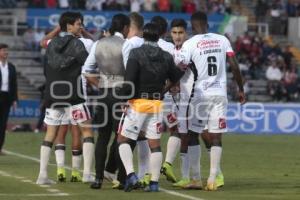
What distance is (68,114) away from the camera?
16.3m

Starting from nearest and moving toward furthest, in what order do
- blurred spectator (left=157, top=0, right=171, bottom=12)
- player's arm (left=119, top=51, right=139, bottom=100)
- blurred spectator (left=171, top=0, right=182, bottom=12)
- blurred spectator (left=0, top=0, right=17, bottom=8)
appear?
player's arm (left=119, top=51, right=139, bottom=100) < blurred spectator (left=0, top=0, right=17, bottom=8) < blurred spectator (left=157, top=0, right=171, bottom=12) < blurred spectator (left=171, top=0, right=182, bottom=12)

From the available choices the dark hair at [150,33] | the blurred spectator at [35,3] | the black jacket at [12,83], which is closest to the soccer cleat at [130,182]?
the dark hair at [150,33]

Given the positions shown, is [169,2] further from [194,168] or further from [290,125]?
[194,168]

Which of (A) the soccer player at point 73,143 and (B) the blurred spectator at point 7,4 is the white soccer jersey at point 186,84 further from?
(B) the blurred spectator at point 7,4

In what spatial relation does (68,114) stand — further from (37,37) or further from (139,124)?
(37,37)

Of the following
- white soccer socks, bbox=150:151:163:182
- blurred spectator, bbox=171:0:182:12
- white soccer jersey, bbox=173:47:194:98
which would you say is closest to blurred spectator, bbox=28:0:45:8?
blurred spectator, bbox=171:0:182:12

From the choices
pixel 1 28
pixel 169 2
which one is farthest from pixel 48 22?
pixel 169 2

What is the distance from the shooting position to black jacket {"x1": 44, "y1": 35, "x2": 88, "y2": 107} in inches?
634

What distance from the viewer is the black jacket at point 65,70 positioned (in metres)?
16.1

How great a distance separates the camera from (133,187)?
15297 mm

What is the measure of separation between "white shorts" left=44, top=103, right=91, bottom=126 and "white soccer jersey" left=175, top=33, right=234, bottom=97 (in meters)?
1.52

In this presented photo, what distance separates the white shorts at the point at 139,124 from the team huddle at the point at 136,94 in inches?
0.5

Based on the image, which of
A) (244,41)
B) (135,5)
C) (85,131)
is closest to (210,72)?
(85,131)

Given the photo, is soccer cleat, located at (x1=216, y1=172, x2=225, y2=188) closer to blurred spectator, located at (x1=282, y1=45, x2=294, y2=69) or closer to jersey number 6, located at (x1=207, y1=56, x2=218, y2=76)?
jersey number 6, located at (x1=207, y1=56, x2=218, y2=76)
